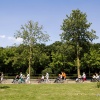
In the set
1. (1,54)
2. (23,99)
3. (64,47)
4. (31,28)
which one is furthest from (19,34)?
(23,99)

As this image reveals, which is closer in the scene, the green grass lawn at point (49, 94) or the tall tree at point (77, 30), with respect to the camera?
the green grass lawn at point (49, 94)

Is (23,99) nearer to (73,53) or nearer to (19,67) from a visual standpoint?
(73,53)

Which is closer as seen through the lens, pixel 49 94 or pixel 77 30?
pixel 49 94

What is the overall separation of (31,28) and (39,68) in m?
21.9

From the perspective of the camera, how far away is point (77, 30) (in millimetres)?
51688

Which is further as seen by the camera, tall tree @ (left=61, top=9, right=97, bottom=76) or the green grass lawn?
tall tree @ (left=61, top=9, right=97, bottom=76)

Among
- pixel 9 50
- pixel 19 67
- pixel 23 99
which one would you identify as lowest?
pixel 23 99

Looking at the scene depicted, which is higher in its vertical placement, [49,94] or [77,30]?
[77,30]

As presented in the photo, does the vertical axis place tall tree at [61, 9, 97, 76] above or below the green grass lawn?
above

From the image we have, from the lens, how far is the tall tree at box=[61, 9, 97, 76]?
168ft

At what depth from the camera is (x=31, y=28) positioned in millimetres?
50656

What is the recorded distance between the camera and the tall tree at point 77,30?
51219 mm

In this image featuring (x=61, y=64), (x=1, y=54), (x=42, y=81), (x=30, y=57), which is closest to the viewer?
(x=42, y=81)

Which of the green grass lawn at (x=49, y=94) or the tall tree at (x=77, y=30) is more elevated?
the tall tree at (x=77, y=30)
